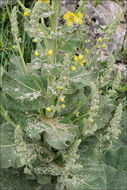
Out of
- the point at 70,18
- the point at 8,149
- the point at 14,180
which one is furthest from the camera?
the point at 14,180

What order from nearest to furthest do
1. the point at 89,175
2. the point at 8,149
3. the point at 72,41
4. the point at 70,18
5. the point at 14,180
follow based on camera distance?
the point at 70,18
the point at 72,41
the point at 8,149
the point at 89,175
the point at 14,180

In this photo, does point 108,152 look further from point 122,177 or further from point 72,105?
point 72,105

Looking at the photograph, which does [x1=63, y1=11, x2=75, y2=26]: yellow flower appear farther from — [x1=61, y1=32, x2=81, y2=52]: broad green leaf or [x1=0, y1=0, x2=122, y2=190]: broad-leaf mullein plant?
[x1=61, y1=32, x2=81, y2=52]: broad green leaf

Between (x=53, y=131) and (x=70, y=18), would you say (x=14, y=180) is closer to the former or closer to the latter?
(x=53, y=131)

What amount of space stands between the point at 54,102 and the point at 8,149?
0.43 m

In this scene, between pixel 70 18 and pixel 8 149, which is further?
pixel 8 149

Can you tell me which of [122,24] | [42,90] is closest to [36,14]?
[42,90]

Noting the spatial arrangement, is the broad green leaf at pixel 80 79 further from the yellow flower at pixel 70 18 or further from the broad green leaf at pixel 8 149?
the broad green leaf at pixel 8 149

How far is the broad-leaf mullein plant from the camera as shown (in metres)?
1.21

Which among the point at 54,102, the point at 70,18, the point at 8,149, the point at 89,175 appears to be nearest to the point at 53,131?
the point at 54,102

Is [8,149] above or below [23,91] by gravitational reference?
below

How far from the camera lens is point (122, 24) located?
11.5 feet

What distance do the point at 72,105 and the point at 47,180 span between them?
1.94ft

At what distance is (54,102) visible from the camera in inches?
60.0
